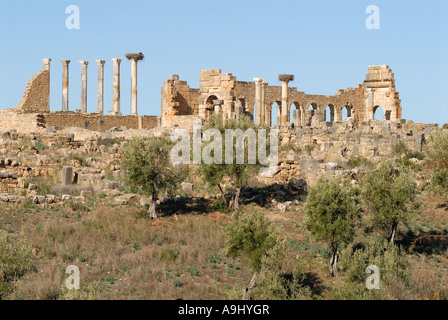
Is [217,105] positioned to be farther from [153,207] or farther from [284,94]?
[153,207]

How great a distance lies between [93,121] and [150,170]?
68.0ft

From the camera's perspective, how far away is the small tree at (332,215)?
20016mm

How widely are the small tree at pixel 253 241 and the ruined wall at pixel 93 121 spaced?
24.2 metres

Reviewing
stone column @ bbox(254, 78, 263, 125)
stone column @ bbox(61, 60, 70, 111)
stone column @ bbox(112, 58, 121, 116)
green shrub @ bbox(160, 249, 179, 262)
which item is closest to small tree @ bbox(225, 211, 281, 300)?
green shrub @ bbox(160, 249, 179, 262)

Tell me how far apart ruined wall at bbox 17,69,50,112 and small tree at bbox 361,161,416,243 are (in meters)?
26.2

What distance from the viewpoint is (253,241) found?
731 inches

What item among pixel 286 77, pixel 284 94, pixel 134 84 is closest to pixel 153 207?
pixel 286 77

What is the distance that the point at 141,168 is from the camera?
23672mm

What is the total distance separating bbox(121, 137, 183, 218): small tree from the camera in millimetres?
23672

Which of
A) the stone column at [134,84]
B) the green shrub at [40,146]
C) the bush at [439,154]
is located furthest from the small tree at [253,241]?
the stone column at [134,84]

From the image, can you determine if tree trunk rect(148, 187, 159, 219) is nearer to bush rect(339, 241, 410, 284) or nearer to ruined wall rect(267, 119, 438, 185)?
ruined wall rect(267, 119, 438, 185)

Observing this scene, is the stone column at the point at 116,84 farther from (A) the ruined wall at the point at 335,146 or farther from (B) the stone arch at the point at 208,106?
(A) the ruined wall at the point at 335,146

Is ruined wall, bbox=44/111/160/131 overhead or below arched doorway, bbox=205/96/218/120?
below
